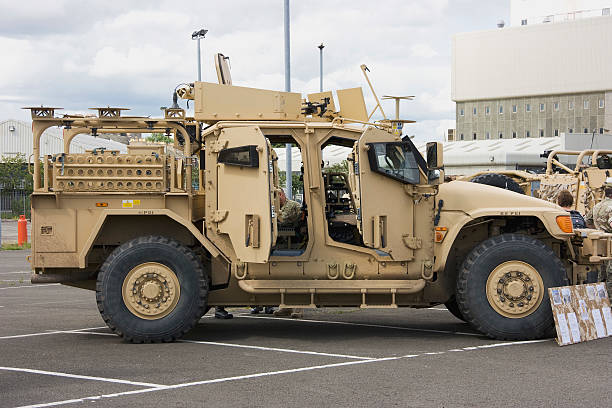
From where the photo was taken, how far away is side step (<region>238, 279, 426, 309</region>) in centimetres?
926

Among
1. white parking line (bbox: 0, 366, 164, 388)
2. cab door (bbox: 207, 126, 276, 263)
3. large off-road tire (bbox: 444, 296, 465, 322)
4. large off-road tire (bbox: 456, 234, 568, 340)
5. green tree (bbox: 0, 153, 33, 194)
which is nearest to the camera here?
white parking line (bbox: 0, 366, 164, 388)

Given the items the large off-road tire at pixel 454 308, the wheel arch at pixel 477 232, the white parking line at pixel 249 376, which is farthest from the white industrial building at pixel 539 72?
the white parking line at pixel 249 376

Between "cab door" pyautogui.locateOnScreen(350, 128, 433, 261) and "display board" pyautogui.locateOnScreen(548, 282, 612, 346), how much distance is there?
Result: 59.0 inches

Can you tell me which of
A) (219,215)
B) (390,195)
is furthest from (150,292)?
(390,195)

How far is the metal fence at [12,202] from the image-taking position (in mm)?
50150

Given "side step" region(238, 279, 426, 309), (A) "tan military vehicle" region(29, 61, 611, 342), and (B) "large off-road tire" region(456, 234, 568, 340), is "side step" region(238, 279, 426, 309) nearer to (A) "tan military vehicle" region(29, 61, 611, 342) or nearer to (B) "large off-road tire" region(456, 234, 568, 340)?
(A) "tan military vehicle" region(29, 61, 611, 342)

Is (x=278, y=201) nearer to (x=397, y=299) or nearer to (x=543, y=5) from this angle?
(x=397, y=299)

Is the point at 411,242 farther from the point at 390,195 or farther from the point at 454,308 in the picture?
the point at 454,308

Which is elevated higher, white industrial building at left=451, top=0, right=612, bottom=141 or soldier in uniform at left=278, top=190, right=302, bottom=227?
white industrial building at left=451, top=0, right=612, bottom=141

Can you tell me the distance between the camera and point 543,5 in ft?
290

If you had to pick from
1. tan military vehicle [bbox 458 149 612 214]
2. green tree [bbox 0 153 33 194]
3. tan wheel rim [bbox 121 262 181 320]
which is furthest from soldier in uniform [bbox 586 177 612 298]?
green tree [bbox 0 153 33 194]

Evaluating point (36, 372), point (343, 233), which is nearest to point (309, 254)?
point (343, 233)

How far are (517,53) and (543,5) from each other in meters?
6.59

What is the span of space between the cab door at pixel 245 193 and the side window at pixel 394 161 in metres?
1.11
